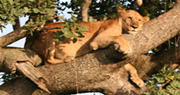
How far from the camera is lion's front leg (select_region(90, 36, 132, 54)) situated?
3.56 metres

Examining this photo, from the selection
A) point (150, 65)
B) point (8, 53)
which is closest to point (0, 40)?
point (8, 53)

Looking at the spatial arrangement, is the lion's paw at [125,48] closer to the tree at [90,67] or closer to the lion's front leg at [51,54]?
the tree at [90,67]

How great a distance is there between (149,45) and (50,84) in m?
1.64

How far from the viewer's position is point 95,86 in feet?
13.1

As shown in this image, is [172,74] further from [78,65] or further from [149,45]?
[78,65]

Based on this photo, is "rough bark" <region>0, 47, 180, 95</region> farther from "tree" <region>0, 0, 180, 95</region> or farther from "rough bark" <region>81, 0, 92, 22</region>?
"rough bark" <region>81, 0, 92, 22</region>

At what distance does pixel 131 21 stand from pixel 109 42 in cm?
72

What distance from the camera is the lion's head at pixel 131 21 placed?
13.3 feet

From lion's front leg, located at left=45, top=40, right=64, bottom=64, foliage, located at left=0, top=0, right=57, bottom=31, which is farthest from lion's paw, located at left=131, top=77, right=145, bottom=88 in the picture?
foliage, located at left=0, top=0, right=57, bottom=31

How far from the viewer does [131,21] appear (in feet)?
14.1

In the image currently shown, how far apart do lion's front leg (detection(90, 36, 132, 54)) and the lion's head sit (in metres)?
0.42

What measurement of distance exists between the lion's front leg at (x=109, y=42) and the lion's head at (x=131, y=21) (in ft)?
A: 1.38

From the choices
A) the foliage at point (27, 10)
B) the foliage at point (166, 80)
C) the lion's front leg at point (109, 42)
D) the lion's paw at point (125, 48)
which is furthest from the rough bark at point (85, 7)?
the foliage at point (166, 80)

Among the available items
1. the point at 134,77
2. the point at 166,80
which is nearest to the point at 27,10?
the point at 134,77
